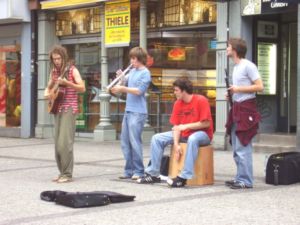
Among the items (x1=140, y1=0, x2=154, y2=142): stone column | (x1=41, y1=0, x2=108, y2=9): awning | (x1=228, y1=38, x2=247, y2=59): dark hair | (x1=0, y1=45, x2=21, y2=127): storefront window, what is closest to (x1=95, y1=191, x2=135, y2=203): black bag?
(x1=228, y1=38, x2=247, y2=59): dark hair

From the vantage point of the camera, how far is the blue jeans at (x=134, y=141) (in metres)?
8.64

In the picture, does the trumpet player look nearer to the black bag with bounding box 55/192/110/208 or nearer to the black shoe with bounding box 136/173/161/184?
the black shoe with bounding box 136/173/161/184

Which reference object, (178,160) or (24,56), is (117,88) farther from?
(24,56)

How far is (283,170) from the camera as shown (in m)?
8.19

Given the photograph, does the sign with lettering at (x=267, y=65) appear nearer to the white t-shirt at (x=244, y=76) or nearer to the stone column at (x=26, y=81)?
the white t-shirt at (x=244, y=76)

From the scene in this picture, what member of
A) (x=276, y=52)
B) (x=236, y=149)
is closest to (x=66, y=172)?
(x=236, y=149)

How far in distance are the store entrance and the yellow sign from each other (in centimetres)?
378

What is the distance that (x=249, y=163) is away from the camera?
26.3ft

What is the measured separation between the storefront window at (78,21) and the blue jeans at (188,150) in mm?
8558

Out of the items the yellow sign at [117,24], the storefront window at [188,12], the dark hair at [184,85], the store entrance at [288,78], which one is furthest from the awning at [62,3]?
the dark hair at [184,85]

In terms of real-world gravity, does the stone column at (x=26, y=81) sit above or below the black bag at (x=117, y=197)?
above

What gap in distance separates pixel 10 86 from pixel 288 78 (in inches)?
318

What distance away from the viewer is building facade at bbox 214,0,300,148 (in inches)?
514

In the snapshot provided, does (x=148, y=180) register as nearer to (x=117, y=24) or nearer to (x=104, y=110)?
(x=104, y=110)
